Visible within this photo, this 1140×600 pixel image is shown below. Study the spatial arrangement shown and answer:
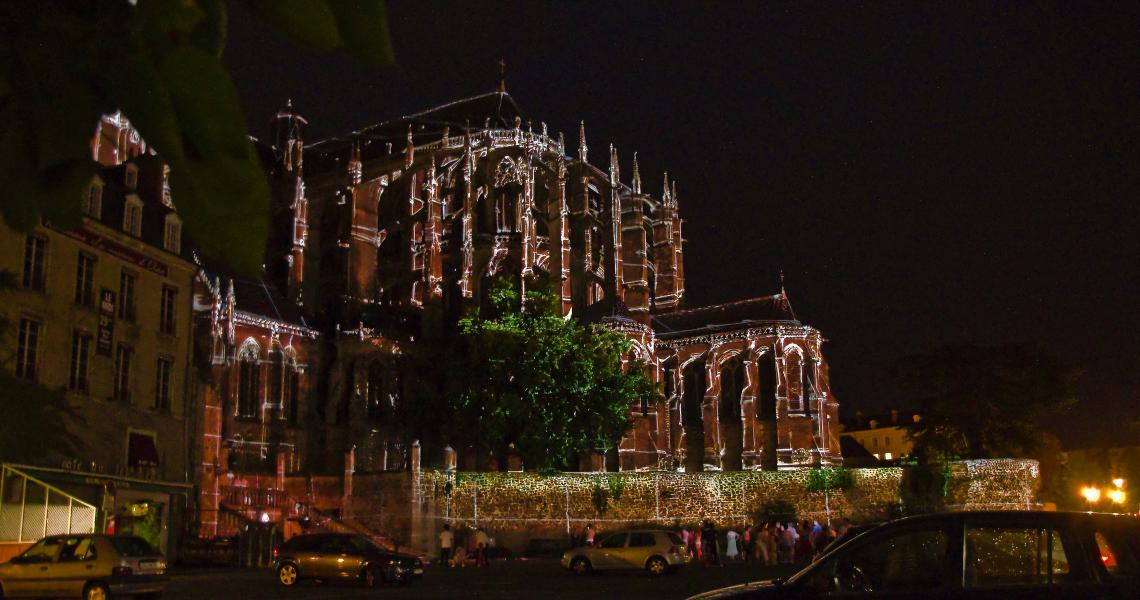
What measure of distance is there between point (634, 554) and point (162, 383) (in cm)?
→ 1371

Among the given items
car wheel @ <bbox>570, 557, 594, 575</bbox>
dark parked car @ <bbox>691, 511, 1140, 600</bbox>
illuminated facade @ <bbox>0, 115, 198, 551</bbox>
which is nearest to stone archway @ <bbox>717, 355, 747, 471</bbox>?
car wheel @ <bbox>570, 557, 594, 575</bbox>

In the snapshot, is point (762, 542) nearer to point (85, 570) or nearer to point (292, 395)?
point (85, 570)

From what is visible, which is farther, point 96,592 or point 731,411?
point 731,411

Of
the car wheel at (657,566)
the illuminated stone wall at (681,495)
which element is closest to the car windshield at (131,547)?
the car wheel at (657,566)

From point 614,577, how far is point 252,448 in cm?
2268

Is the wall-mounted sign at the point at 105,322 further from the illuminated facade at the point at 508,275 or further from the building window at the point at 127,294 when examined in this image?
the illuminated facade at the point at 508,275

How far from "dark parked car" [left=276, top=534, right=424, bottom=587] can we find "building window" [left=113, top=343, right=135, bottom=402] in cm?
746

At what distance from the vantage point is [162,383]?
29.8m

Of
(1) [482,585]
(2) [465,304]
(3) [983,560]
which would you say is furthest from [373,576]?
(2) [465,304]

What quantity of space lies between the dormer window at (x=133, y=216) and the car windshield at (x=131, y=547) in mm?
11559

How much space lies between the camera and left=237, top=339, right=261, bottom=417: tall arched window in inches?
1796

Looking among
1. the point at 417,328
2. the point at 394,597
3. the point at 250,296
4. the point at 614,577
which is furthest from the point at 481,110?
the point at 394,597

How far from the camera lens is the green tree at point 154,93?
141 cm

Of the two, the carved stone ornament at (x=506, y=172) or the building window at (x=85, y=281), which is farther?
the carved stone ornament at (x=506, y=172)
